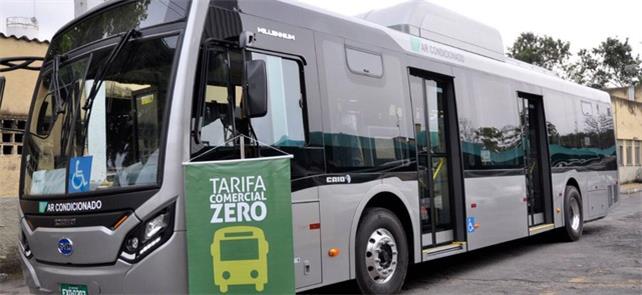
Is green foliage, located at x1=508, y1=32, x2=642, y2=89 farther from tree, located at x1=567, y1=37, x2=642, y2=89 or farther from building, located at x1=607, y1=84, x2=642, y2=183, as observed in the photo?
building, located at x1=607, y1=84, x2=642, y2=183

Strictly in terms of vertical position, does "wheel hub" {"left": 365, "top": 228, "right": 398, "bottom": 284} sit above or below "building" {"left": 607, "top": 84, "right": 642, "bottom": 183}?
below

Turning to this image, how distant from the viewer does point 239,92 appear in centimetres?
495

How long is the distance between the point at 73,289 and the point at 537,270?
599cm

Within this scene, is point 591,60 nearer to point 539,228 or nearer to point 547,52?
point 547,52

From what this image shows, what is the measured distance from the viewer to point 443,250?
7.41 meters

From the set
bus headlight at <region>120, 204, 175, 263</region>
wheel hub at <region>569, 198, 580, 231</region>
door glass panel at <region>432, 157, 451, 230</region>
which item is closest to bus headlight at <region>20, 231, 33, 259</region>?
bus headlight at <region>120, 204, 175, 263</region>

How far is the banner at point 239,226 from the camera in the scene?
4.58 metres

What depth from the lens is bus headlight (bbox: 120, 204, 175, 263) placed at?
177 inches

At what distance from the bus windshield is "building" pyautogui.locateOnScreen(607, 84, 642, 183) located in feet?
94.7

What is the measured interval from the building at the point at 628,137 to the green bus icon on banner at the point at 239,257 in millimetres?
28640

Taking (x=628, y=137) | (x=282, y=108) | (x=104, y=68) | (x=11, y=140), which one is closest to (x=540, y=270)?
(x=282, y=108)

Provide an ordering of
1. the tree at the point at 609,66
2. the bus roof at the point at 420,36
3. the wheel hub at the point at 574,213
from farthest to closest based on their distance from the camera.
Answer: the tree at the point at 609,66
the wheel hub at the point at 574,213
the bus roof at the point at 420,36

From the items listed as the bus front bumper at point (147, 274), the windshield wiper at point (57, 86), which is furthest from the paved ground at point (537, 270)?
the windshield wiper at point (57, 86)

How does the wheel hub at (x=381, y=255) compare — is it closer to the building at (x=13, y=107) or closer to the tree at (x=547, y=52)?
the building at (x=13, y=107)
